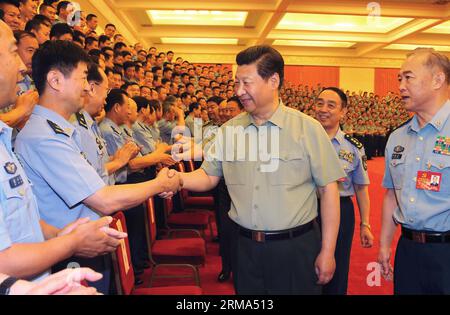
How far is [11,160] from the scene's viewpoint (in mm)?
1239

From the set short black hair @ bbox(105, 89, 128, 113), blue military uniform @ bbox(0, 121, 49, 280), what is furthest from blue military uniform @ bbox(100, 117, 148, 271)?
blue military uniform @ bbox(0, 121, 49, 280)

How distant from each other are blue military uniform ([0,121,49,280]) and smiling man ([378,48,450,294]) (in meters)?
1.59

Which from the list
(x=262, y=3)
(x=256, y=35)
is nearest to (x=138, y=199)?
(x=262, y=3)

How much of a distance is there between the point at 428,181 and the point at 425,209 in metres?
0.13

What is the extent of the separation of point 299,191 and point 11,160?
117 centimetres

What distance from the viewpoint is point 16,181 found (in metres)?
1.22

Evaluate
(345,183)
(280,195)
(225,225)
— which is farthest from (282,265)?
(225,225)

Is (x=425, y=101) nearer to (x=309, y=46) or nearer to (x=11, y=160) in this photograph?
(x=11, y=160)

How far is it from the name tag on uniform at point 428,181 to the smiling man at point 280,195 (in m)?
0.37

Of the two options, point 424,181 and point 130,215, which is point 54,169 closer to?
point 424,181

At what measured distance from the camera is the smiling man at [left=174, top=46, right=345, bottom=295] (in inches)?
71.4

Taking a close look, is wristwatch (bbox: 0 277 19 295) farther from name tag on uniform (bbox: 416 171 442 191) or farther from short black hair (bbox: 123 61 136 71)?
short black hair (bbox: 123 61 136 71)

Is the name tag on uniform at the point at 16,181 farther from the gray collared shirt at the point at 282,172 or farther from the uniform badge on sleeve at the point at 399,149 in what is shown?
the uniform badge on sleeve at the point at 399,149
